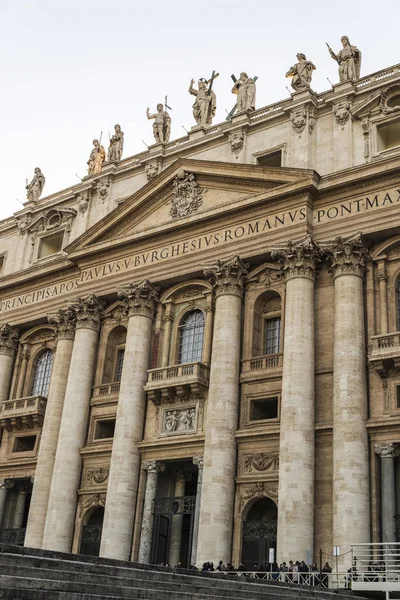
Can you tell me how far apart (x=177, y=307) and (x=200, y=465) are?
810 cm

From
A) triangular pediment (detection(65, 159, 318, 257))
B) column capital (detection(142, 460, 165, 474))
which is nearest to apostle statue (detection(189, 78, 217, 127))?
triangular pediment (detection(65, 159, 318, 257))

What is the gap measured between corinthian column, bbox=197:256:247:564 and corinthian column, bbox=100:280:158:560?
3875 millimetres

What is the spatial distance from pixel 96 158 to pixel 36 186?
16.7ft

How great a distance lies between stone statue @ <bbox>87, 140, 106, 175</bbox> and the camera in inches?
1710

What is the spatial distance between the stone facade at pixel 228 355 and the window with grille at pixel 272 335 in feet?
0.22

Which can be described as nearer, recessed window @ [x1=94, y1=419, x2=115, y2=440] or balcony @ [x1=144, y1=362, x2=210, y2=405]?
balcony @ [x1=144, y1=362, x2=210, y2=405]

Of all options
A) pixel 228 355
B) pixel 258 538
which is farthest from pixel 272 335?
pixel 258 538

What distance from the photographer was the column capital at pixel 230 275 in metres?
32.7

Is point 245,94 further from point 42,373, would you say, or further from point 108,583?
point 108,583

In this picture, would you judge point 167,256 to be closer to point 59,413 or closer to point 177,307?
point 177,307

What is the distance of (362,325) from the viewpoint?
29094 mm

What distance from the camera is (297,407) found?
1115 inches

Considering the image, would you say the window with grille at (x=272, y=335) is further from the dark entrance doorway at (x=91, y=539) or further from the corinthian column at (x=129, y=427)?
the dark entrance doorway at (x=91, y=539)

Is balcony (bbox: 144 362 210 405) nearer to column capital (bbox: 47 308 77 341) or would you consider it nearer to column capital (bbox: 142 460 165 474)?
column capital (bbox: 142 460 165 474)
